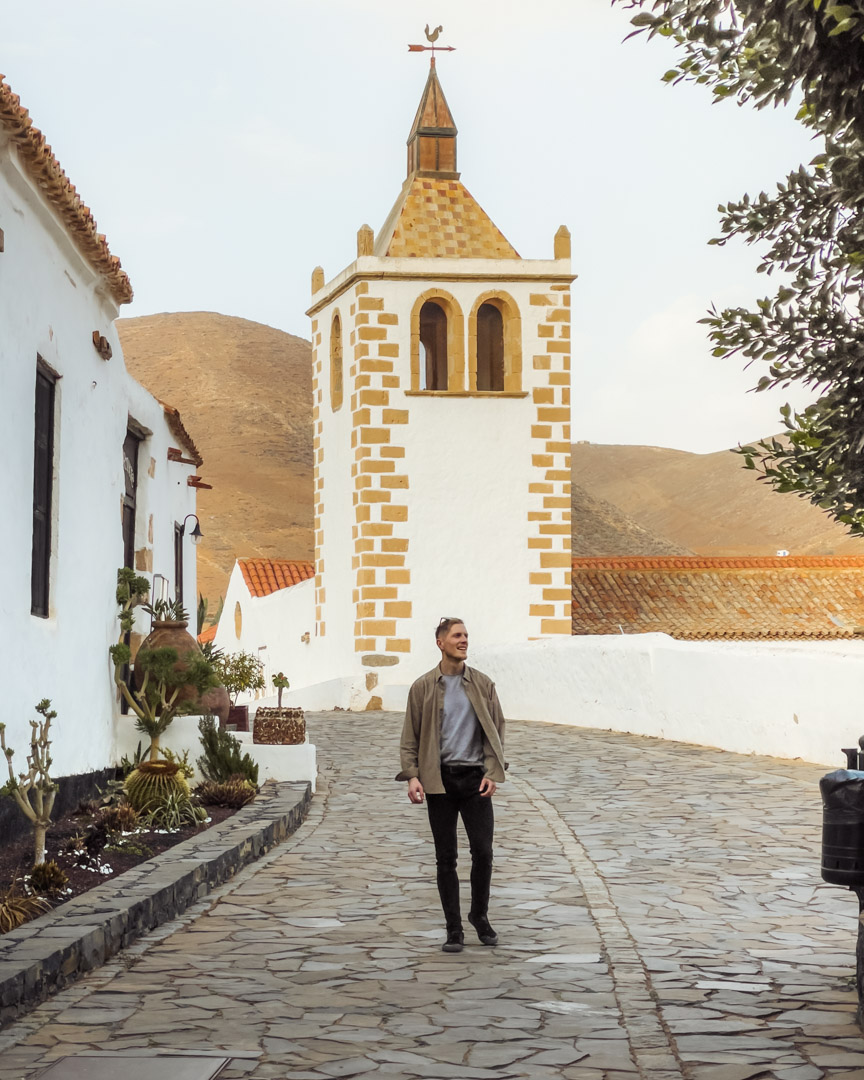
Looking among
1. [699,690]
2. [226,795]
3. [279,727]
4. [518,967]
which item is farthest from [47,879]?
[699,690]

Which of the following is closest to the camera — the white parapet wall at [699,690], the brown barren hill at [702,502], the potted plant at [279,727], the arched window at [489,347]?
the potted plant at [279,727]

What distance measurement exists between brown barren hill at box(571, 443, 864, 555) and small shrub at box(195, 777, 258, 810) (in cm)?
8419

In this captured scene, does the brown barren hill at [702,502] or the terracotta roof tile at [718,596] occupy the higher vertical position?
the brown barren hill at [702,502]

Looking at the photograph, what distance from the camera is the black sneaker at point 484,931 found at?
23.6 feet

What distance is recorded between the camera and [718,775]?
1441 cm

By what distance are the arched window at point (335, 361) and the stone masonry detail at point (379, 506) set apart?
183 centimetres

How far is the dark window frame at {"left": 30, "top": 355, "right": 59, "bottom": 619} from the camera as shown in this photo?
10273 mm

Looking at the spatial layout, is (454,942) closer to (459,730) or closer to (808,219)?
(459,730)

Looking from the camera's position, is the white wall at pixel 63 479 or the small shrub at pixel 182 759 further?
the small shrub at pixel 182 759

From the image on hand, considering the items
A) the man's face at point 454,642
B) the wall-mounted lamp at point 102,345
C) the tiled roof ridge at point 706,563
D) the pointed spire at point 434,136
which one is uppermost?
the pointed spire at point 434,136

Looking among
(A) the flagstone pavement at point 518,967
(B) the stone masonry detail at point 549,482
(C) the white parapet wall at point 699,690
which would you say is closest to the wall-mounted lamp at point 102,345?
(A) the flagstone pavement at point 518,967

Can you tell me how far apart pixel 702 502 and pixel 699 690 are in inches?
4321

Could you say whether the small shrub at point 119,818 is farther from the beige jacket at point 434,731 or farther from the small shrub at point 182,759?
the beige jacket at point 434,731

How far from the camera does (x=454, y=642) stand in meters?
7.54
